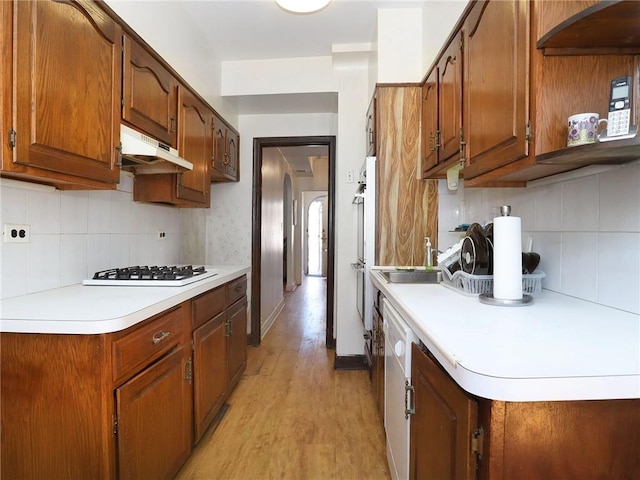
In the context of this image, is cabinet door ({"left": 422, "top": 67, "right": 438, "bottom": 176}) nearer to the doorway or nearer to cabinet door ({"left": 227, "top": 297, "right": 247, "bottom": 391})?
the doorway

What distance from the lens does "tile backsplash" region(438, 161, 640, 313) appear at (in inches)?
39.9

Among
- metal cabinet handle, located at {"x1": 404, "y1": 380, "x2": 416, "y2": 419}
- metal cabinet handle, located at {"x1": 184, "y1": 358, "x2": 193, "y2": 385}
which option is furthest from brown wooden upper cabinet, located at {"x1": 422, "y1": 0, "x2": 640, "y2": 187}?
metal cabinet handle, located at {"x1": 184, "y1": 358, "x2": 193, "y2": 385}

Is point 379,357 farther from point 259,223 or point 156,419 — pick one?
point 259,223

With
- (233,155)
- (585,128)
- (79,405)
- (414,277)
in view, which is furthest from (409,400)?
(233,155)

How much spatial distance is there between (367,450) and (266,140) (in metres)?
2.84

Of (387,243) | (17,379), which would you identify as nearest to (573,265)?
(387,243)

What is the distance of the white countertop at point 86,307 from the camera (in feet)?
3.35

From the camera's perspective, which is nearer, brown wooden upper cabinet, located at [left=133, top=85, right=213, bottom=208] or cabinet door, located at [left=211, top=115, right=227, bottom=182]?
brown wooden upper cabinet, located at [left=133, top=85, right=213, bottom=208]

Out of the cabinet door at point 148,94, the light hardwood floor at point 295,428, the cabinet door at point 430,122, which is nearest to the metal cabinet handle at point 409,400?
the light hardwood floor at point 295,428

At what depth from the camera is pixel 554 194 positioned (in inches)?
52.2

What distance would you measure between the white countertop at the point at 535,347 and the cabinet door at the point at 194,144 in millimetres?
1734

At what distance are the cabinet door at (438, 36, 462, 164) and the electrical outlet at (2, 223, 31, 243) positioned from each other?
1907 millimetres

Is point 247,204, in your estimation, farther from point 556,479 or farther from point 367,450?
point 556,479

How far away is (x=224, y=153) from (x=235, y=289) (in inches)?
50.8
